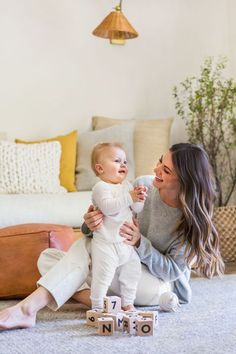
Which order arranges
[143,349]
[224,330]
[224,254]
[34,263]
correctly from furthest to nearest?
[224,254]
[34,263]
[224,330]
[143,349]

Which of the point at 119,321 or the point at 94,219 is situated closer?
the point at 119,321

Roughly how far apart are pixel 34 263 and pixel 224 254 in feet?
5.21

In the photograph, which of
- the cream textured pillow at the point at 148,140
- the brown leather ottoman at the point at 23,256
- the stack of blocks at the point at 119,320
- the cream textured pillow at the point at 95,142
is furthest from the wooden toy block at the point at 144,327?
the cream textured pillow at the point at 148,140

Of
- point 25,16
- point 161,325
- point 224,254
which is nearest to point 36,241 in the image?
point 161,325

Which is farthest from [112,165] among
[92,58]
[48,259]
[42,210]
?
[92,58]

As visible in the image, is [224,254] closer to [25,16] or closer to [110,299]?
[110,299]

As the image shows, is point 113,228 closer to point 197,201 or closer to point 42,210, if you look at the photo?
point 197,201

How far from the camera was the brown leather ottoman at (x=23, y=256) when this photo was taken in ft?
9.14

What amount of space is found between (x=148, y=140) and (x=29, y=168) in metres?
0.89

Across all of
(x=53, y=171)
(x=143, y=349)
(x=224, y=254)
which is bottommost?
(x=224, y=254)

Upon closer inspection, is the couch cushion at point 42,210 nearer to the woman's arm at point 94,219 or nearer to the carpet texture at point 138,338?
the carpet texture at point 138,338

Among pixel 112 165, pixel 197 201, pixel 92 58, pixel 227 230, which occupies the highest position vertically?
pixel 92 58

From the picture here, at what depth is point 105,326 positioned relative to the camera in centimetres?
210

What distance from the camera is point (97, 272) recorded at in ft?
7.61
